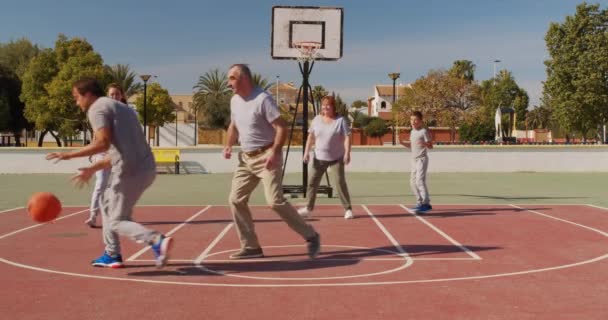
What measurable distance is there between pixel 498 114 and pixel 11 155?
32434 millimetres

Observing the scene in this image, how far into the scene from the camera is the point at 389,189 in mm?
17422

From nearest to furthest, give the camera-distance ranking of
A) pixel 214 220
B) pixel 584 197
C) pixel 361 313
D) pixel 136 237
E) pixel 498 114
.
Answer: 1. pixel 361 313
2. pixel 136 237
3. pixel 214 220
4. pixel 584 197
5. pixel 498 114

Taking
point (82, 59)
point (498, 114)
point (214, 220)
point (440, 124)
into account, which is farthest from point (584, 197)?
point (440, 124)

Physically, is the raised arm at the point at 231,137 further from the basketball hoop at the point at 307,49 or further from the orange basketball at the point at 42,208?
the basketball hoop at the point at 307,49

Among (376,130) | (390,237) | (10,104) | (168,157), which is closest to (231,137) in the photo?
(390,237)

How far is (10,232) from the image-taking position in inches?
359

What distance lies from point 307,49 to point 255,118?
879cm

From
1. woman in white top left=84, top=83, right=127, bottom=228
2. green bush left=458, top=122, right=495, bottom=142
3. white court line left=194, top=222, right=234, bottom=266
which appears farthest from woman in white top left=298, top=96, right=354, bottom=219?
green bush left=458, top=122, right=495, bottom=142

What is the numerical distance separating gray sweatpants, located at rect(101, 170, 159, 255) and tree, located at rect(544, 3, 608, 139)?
3767 centimetres

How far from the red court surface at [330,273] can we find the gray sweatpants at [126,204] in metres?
0.42

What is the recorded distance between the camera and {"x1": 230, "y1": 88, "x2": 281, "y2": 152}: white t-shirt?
20.9ft

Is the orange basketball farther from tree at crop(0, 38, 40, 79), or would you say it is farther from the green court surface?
tree at crop(0, 38, 40, 79)

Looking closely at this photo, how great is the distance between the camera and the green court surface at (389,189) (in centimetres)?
1418

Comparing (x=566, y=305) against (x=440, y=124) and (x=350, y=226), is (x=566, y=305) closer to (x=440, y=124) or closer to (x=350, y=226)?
(x=350, y=226)
